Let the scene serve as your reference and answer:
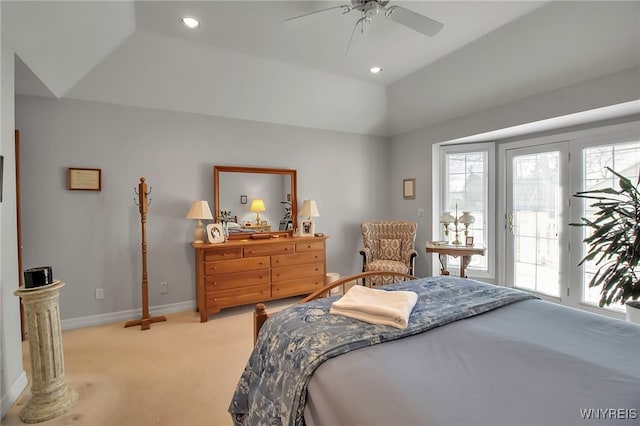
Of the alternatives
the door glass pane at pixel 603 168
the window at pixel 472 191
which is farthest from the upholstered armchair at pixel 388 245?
the door glass pane at pixel 603 168

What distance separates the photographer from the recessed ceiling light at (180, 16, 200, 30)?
2.59 m

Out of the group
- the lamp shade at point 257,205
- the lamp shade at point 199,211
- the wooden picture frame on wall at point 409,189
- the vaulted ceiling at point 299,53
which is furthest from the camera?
the wooden picture frame on wall at point 409,189

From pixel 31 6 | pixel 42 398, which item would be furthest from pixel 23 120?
pixel 42 398

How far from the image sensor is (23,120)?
294 cm

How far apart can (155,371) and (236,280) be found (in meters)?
1.27

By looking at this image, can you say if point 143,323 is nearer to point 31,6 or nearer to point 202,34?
point 31,6

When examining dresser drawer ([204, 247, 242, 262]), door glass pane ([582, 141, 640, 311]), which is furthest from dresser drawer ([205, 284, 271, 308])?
door glass pane ([582, 141, 640, 311])

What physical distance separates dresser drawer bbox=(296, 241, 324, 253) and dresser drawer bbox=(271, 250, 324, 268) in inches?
2.1

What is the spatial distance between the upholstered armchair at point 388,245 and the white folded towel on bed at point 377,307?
244 cm

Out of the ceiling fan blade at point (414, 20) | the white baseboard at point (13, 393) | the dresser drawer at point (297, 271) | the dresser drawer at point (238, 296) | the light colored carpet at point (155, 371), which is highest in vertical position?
the ceiling fan blade at point (414, 20)

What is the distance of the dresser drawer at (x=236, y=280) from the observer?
131 inches

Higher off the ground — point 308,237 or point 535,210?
point 535,210

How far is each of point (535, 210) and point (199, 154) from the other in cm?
436

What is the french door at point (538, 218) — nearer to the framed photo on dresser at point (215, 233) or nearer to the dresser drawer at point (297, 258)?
the dresser drawer at point (297, 258)
